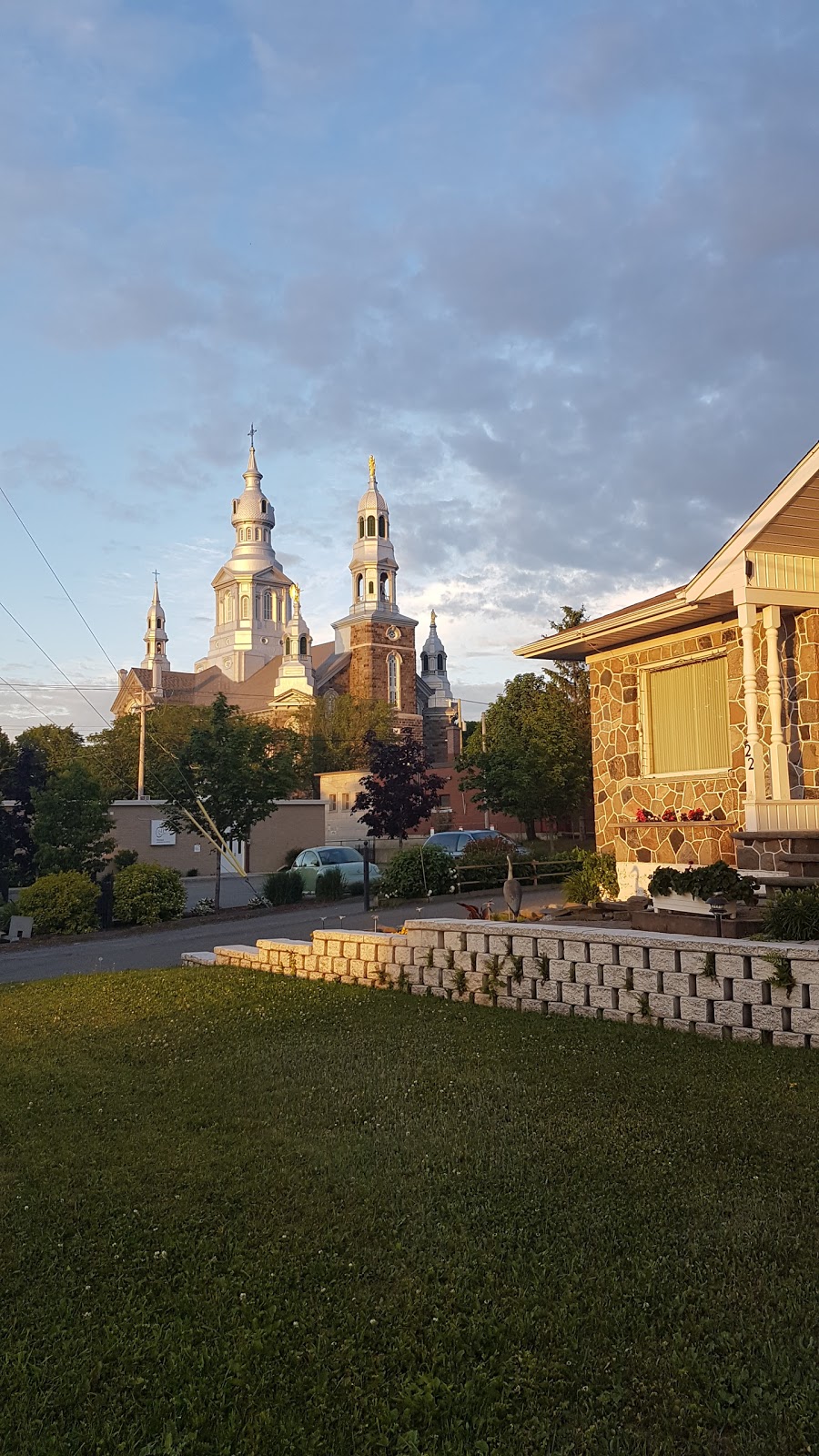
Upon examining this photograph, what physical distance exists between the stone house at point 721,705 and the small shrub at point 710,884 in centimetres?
43

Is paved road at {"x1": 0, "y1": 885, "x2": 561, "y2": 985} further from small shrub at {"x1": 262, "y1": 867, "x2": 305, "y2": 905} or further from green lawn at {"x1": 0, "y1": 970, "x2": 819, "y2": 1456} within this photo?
green lawn at {"x1": 0, "y1": 970, "x2": 819, "y2": 1456}

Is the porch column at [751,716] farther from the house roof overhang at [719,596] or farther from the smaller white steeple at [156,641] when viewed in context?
the smaller white steeple at [156,641]

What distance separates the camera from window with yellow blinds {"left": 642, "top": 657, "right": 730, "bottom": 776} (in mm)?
12500

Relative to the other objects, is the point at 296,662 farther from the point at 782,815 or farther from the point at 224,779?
the point at 782,815

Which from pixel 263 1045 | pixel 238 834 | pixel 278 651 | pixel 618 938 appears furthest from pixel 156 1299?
pixel 278 651

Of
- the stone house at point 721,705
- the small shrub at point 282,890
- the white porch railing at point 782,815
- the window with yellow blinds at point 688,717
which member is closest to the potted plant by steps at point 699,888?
the stone house at point 721,705

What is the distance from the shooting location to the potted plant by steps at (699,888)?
10.1 m

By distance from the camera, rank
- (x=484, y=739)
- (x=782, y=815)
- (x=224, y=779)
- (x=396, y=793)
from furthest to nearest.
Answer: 1. (x=484, y=739)
2. (x=396, y=793)
3. (x=224, y=779)
4. (x=782, y=815)

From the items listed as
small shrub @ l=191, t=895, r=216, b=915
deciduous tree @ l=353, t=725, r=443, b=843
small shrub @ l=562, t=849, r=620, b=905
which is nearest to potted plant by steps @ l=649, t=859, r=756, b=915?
small shrub @ l=562, t=849, r=620, b=905

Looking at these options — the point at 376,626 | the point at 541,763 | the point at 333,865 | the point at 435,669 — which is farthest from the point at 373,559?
the point at 333,865

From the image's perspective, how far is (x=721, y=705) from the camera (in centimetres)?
1247

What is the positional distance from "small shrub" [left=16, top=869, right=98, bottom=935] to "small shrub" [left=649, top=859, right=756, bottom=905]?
455 inches

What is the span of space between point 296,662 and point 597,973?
7258cm

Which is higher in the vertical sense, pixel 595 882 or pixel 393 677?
pixel 393 677
